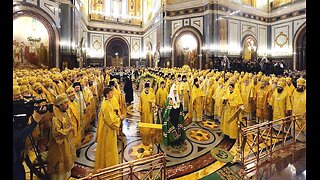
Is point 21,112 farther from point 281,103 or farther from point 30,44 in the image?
point 30,44

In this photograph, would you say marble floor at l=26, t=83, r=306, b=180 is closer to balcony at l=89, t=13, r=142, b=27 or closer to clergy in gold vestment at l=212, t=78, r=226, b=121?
clergy in gold vestment at l=212, t=78, r=226, b=121

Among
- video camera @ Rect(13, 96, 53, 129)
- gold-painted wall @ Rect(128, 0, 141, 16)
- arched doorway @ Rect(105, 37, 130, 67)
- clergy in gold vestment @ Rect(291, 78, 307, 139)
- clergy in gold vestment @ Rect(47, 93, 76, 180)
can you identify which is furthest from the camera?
gold-painted wall @ Rect(128, 0, 141, 16)

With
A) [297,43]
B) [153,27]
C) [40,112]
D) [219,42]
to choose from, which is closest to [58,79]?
[40,112]

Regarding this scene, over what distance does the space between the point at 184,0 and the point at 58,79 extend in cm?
1615

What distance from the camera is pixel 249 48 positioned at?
20984 millimetres

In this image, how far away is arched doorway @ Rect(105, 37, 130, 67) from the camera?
29.4 m

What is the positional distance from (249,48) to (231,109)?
17.2 m

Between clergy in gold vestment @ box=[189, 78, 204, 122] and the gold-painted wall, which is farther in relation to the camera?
the gold-painted wall

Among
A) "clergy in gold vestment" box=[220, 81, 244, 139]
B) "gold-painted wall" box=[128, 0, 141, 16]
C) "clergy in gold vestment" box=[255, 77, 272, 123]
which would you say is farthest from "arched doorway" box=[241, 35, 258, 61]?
"gold-painted wall" box=[128, 0, 141, 16]

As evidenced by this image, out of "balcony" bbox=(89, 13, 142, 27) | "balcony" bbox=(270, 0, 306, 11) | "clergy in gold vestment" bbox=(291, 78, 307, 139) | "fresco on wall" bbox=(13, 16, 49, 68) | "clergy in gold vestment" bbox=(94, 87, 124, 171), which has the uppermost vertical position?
"balcony" bbox=(89, 13, 142, 27)

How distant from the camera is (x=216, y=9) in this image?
18422 millimetres

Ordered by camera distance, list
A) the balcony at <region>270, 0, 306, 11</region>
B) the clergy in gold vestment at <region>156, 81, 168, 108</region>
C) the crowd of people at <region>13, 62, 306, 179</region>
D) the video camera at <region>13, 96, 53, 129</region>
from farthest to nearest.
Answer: the balcony at <region>270, 0, 306, 11</region> → the clergy in gold vestment at <region>156, 81, 168, 108</region> → the crowd of people at <region>13, 62, 306, 179</region> → the video camera at <region>13, 96, 53, 129</region>

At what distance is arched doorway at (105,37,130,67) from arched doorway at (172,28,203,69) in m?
11.4
